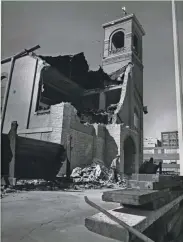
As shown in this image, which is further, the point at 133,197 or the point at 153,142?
the point at 153,142

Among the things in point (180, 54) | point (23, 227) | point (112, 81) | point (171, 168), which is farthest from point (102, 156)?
point (23, 227)

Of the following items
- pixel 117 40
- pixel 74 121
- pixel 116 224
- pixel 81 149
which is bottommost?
pixel 116 224

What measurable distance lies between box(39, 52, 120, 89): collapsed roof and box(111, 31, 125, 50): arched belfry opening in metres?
5.29

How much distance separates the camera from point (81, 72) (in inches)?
720

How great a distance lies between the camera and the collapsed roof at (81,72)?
1558cm

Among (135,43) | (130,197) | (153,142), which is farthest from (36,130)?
(135,43)

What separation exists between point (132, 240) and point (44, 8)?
3.56 meters

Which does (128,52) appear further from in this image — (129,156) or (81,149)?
(81,149)

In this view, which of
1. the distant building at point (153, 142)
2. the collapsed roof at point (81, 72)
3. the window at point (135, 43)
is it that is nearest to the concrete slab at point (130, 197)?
the distant building at point (153, 142)

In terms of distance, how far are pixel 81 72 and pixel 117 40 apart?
25.2ft

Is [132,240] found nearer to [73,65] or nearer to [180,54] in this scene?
[180,54]

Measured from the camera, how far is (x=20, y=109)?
12.8 m

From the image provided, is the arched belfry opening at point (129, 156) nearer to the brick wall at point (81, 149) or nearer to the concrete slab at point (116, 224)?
the brick wall at point (81, 149)

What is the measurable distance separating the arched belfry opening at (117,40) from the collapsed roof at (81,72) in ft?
17.4
